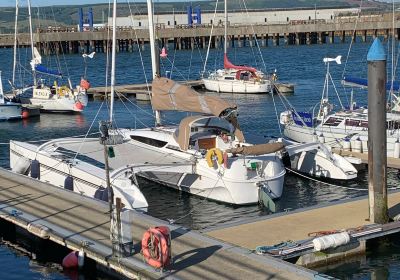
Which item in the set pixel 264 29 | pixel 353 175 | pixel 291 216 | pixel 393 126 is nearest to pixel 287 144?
pixel 353 175

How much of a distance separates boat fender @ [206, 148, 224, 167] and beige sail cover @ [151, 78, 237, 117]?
1794 mm

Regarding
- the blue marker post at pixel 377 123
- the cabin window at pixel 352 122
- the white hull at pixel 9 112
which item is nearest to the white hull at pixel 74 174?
the blue marker post at pixel 377 123

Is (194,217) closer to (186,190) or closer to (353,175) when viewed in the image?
(186,190)

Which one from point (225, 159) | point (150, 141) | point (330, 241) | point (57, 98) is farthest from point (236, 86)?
point (330, 241)

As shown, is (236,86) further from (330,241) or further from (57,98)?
(330,241)

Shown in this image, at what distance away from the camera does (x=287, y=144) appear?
27.2m

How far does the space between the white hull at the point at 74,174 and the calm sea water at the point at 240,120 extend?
185cm

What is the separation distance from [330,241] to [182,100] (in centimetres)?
1012

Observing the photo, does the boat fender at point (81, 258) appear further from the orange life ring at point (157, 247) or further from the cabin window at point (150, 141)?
the cabin window at point (150, 141)

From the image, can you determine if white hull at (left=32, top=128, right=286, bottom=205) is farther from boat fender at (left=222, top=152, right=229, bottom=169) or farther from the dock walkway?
the dock walkway

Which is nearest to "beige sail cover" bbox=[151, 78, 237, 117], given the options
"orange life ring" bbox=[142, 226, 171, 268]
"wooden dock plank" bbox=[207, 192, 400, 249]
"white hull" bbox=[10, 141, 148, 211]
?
"white hull" bbox=[10, 141, 148, 211]

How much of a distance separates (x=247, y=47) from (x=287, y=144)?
325 ft

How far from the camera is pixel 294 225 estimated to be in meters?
19.2

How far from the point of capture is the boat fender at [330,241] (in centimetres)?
1733
